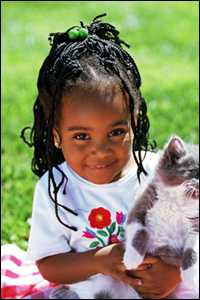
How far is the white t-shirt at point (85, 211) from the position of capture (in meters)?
2.51

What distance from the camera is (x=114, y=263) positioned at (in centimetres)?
246

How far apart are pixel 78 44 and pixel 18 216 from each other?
1424mm

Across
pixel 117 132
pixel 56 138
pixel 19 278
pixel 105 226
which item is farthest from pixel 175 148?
pixel 19 278

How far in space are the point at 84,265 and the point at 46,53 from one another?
3310 millimetres

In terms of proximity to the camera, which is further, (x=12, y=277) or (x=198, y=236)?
(x=12, y=277)

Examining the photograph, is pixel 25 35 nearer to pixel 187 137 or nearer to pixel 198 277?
pixel 187 137

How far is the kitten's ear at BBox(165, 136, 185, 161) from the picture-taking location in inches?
77.6

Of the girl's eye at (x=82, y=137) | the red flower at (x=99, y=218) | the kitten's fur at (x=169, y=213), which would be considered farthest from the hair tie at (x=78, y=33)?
the red flower at (x=99, y=218)

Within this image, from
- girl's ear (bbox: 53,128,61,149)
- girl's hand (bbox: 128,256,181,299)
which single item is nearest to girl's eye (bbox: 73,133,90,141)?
girl's ear (bbox: 53,128,61,149)

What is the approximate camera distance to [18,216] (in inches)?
135

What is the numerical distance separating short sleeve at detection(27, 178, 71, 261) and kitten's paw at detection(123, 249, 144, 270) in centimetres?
30

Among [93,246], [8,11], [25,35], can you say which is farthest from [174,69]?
[93,246]

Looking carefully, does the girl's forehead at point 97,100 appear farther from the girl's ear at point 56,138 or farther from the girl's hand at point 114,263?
the girl's hand at point 114,263

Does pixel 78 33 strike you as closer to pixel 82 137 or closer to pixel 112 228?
pixel 82 137
